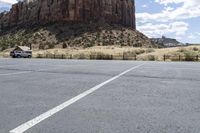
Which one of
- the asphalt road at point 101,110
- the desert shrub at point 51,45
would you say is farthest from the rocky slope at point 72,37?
the asphalt road at point 101,110

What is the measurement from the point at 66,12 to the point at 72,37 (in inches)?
767

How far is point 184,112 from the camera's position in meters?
7.72

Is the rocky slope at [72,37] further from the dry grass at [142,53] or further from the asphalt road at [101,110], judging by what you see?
the asphalt road at [101,110]

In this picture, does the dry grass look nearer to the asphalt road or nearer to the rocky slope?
the rocky slope

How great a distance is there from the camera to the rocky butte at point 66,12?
125 meters

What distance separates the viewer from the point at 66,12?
124188 mm

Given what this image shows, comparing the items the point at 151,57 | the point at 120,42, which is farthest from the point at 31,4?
the point at 151,57

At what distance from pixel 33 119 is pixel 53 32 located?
106938 mm

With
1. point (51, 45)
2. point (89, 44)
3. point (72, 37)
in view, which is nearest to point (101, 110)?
point (89, 44)

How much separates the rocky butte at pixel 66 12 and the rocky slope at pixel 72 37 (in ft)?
18.9

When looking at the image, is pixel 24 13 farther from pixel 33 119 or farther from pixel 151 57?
pixel 33 119

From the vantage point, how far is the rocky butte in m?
125

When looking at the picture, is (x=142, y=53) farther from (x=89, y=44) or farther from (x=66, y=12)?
(x=66, y=12)

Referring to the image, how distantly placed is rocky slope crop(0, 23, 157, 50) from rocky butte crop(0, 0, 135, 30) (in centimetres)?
578
